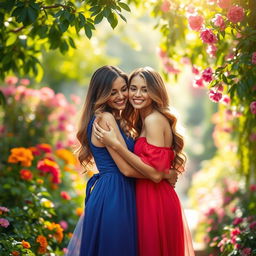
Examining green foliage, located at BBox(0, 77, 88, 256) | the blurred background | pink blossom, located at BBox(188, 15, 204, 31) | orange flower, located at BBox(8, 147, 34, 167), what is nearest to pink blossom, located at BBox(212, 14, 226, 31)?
the blurred background

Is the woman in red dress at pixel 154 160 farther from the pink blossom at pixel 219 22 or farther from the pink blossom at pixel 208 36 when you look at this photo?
the pink blossom at pixel 219 22

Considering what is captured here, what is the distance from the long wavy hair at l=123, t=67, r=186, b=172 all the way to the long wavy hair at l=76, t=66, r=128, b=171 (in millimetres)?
173

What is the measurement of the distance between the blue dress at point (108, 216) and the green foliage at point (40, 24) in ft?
3.16

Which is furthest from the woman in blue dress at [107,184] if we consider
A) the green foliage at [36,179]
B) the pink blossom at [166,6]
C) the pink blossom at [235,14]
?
the pink blossom at [166,6]

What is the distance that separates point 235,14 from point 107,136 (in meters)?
1.37

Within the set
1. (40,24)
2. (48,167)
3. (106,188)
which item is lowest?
(106,188)

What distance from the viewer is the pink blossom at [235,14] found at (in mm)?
3885

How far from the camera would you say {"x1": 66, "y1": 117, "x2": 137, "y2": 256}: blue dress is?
145 inches

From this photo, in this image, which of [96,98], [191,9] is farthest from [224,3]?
[96,98]

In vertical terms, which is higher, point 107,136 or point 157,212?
point 107,136

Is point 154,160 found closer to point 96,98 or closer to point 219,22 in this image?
point 96,98

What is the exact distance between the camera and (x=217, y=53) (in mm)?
4707

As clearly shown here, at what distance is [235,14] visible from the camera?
3898mm

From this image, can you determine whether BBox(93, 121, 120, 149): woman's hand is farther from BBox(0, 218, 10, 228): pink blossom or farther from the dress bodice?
BBox(0, 218, 10, 228): pink blossom
